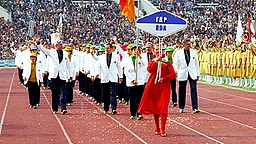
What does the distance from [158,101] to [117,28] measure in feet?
162

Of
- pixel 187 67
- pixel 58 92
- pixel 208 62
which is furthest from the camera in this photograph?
pixel 208 62

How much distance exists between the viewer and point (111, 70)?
19.8m

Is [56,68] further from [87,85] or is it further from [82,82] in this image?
[82,82]

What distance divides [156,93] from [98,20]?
171 ft

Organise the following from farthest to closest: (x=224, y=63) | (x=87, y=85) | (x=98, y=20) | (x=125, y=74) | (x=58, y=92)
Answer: (x=98, y=20) → (x=224, y=63) → (x=87, y=85) → (x=58, y=92) → (x=125, y=74)

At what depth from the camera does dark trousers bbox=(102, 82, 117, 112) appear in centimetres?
1952

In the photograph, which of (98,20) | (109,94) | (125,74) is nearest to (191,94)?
(125,74)

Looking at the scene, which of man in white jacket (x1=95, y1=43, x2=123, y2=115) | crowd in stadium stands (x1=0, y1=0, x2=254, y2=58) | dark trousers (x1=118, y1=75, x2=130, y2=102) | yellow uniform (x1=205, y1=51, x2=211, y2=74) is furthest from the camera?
crowd in stadium stands (x1=0, y1=0, x2=254, y2=58)

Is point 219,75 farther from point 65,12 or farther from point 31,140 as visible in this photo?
point 65,12

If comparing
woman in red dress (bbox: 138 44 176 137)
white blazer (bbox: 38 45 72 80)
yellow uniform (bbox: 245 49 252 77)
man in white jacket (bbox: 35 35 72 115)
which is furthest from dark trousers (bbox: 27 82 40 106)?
yellow uniform (bbox: 245 49 252 77)

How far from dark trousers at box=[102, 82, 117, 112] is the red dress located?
4.50m

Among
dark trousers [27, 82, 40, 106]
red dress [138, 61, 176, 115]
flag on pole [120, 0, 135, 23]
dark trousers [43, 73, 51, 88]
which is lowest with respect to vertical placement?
dark trousers [43, 73, 51, 88]

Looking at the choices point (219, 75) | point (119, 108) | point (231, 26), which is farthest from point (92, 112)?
point (231, 26)

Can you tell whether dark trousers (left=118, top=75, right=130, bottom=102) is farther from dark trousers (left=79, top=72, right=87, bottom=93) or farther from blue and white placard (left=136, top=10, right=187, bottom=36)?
blue and white placard (left=136, top=10, right=187, bottom=36)
